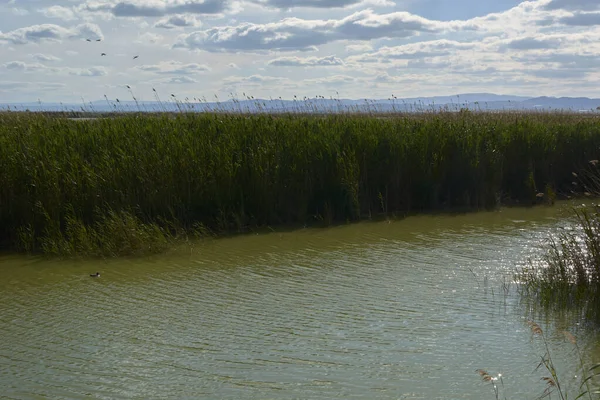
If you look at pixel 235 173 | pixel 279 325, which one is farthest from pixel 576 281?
pixel 235 173

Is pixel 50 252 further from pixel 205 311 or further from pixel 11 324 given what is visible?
pixel 205 311

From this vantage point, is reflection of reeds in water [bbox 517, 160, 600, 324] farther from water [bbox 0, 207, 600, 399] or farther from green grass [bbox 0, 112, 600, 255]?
green grass [bbox 0, 112, 600, 255]

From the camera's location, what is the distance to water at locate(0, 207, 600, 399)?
17.3ft

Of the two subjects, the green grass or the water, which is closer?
the water

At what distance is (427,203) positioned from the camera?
1323 cm

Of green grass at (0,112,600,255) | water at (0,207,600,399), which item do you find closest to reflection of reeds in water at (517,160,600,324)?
water at (0,207,600,399)

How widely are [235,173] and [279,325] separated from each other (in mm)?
5138

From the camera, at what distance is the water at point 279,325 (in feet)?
17.3

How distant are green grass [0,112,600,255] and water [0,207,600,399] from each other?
931 millimetres

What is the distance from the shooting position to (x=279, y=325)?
654cm

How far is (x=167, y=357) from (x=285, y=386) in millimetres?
1234

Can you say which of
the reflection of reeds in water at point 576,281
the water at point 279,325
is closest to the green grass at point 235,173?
the water at point 279,325

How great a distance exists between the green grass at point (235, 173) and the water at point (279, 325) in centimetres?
93

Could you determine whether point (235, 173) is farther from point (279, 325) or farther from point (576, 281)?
point (576, 281)
